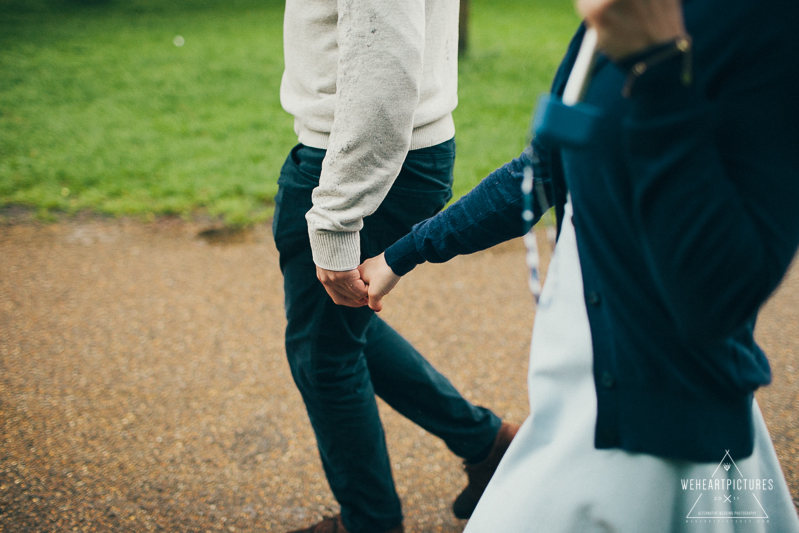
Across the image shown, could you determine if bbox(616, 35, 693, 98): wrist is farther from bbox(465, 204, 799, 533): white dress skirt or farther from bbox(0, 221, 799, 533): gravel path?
bbox(0, 221, 799, 533): gravel path

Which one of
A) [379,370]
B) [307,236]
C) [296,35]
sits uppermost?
[296,35]

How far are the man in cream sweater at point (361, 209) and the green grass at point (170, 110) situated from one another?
278 centimetres

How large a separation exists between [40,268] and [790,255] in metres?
3.85

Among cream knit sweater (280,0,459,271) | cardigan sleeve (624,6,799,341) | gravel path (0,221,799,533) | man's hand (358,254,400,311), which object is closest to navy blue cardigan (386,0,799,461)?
cardigan sleeve (624,6,799,341)

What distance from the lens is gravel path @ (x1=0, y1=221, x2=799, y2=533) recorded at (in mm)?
2090

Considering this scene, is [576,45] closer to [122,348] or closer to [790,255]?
[790,255]

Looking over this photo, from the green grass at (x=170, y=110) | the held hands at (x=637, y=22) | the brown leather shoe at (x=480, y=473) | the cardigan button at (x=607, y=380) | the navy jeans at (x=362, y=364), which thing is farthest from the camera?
the green grass at (x=170, y=110)

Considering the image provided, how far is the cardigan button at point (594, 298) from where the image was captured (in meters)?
0.97

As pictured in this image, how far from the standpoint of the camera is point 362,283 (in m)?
1.42

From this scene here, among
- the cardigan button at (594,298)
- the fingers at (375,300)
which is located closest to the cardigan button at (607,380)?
the cardigan button at (594,298)

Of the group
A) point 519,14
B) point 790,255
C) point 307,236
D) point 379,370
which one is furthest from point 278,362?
point 519,14

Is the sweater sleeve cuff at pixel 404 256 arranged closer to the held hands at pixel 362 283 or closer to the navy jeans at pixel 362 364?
the held hands at pixel 362 283

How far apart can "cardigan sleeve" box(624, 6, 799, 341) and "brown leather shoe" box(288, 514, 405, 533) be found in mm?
1343

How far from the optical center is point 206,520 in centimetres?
200
